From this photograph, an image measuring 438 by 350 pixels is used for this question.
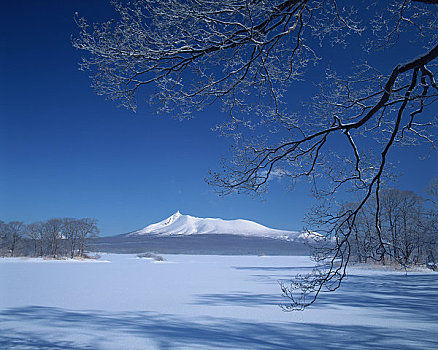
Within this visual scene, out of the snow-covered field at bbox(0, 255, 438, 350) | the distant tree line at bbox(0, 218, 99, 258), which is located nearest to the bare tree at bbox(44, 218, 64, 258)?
the distant tree line at bbox(0, 218, 99, 258)

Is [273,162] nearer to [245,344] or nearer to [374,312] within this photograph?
[245,344]

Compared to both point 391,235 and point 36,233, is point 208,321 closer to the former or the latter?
point 391,235

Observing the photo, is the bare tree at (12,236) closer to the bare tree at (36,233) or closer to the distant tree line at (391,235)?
the bare tree at (36,233)

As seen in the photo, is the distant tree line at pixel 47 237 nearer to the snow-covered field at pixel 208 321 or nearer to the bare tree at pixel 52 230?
the bare tree at pixel 52 230

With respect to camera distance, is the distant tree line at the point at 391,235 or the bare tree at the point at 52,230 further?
the bare tree at the point at 52,230

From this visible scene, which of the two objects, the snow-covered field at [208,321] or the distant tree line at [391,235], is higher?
the distant tree line at [391,235]

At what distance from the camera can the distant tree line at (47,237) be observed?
3569cm

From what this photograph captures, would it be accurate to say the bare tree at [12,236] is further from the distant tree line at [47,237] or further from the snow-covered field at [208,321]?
the snow-covered field at [208,321]

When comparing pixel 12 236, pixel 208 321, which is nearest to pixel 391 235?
pixel 208 321

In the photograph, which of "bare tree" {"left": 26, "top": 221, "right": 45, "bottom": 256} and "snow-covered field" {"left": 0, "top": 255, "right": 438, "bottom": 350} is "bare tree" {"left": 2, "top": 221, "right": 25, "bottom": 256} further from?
"snow-covered field" {"left": 0, "top": 255, "right": 438, "bottom": 350}

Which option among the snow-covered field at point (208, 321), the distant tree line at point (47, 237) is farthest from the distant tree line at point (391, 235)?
the distant tree line at point (47, 237)

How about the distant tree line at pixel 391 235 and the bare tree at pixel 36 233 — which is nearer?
the distant tree line at pixel 391 235

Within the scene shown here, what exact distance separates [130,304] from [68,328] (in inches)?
101

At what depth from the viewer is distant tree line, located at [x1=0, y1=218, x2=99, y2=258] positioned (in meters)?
35.7
